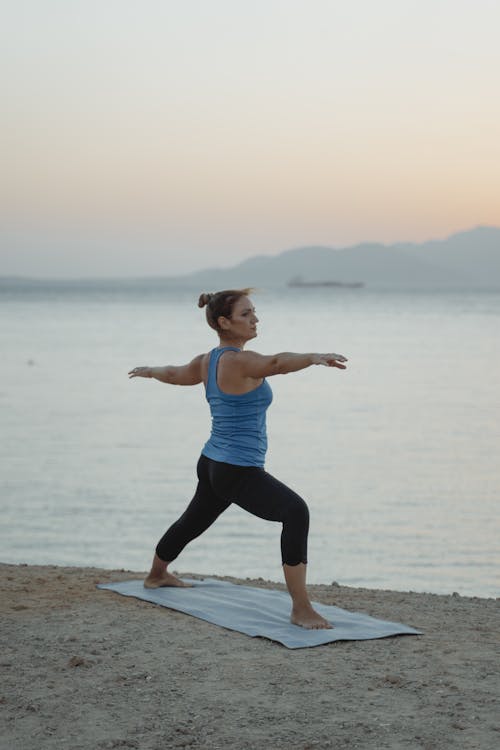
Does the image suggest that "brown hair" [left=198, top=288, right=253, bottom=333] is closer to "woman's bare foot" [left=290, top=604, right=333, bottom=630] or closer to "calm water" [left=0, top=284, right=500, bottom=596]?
"woman's bare foot" [left=290, top=604, right=333, bottom=630]

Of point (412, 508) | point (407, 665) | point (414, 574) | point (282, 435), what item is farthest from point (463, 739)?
point (282, 435)

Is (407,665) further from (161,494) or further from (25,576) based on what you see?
(161,494)

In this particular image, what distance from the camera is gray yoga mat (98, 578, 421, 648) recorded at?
612 cm

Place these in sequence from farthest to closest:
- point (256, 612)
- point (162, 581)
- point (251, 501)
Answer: point (162, 581) → point (256, 612) → point (251, 501)

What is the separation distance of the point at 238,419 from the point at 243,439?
0.12 meters

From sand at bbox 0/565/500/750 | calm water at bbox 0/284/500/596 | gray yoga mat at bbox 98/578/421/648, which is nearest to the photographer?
sand at bbox 0/565/500/750

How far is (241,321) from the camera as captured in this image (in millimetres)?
→ 6211

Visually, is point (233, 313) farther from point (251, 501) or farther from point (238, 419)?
point (251, 501)

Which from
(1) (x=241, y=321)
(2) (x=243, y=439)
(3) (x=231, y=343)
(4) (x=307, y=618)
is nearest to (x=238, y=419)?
(2) (x=243, y=439)

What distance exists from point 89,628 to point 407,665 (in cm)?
178

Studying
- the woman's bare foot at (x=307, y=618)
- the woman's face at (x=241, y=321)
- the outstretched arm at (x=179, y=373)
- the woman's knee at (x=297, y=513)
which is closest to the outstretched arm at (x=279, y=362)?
the woman's face at (x=241, y=321)

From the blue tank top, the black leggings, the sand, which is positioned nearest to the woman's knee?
the black leggings

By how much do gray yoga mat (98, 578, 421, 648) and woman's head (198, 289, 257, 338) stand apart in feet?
5.44

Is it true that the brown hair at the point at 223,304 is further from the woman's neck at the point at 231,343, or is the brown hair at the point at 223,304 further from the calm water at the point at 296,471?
the calm water at the point at 296,471
